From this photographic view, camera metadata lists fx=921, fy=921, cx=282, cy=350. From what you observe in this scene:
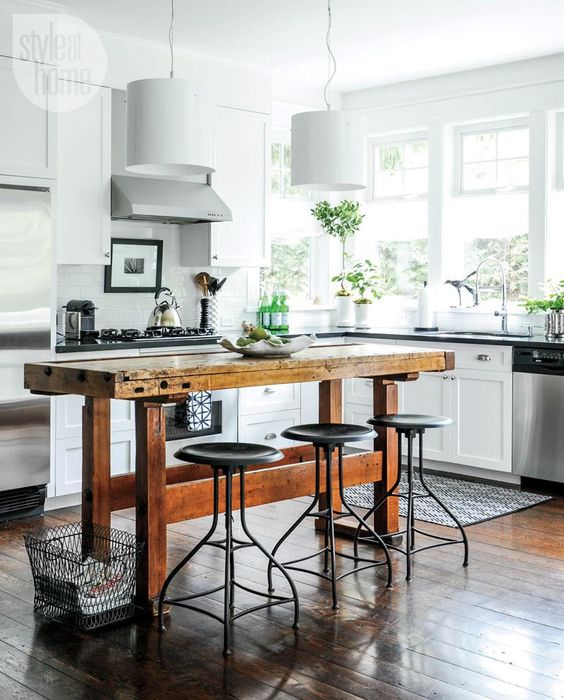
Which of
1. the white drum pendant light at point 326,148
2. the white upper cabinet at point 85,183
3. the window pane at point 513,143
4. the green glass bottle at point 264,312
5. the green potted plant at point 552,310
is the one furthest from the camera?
the green glass bottle at point 264,312

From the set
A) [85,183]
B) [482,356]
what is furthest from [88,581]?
[482,356]

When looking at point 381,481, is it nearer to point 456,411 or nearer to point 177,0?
point 456,411

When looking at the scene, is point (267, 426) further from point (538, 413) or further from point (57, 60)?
point (57, 60)

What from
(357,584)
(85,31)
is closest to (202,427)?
(357,584)

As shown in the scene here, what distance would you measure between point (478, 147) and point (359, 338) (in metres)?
1.69

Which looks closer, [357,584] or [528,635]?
[528,635]

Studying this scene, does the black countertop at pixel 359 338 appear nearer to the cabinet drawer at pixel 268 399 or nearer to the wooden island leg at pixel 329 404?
the cabinet drawer at pixel 268 399

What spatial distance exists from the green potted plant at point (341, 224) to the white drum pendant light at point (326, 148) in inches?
124

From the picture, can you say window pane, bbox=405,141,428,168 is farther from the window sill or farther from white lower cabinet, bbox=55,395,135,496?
white lower cabinet, bbox=55,395,135,496

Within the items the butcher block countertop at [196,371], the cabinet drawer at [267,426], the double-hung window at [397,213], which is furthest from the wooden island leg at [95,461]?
the double-hung window at [397,213]

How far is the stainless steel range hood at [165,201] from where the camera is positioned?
5699 millimetres

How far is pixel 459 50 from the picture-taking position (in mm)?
6203

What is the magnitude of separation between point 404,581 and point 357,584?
0.71ft

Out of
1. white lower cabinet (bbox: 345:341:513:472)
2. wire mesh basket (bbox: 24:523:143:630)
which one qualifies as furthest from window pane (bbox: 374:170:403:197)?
wire mesh basket (bbox: 24:523:143:630)
